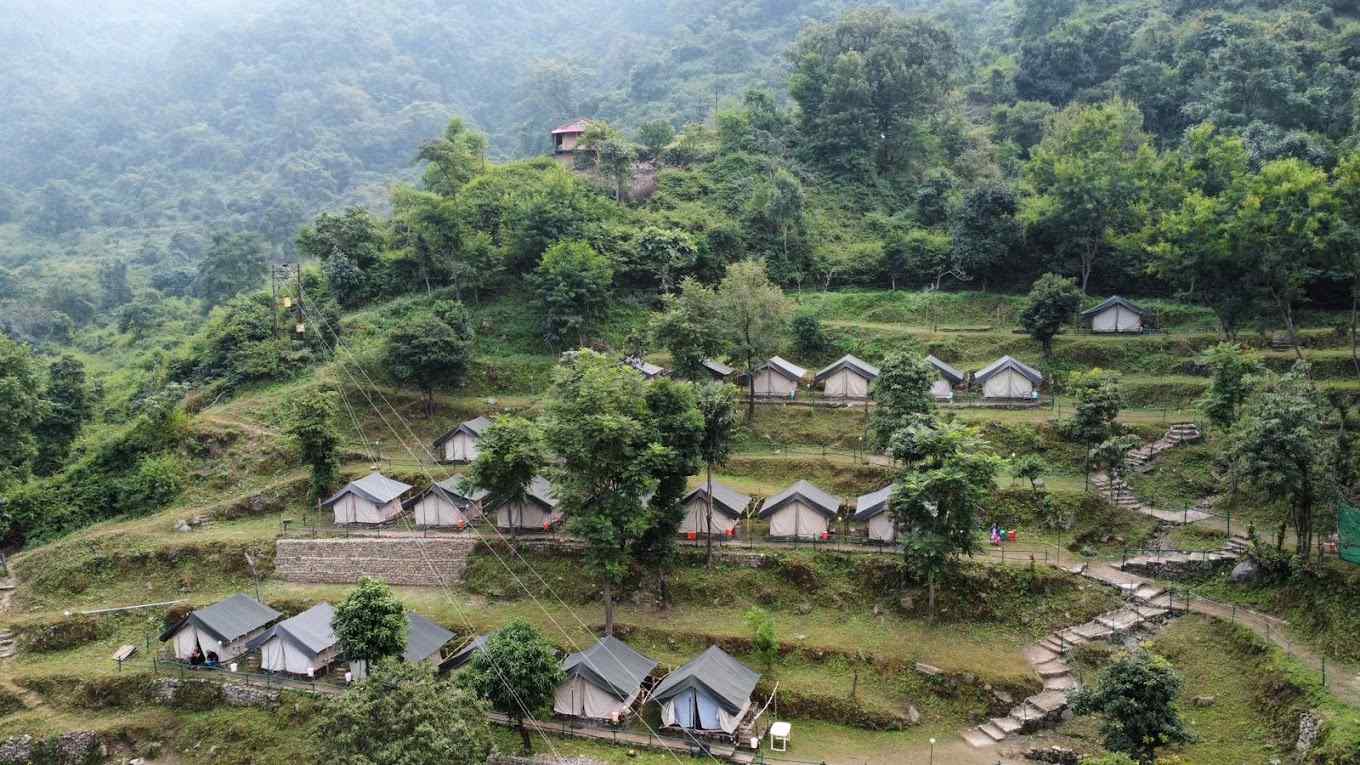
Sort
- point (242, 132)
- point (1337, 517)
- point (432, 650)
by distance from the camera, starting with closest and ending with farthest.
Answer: point (1337, 517) < point (432, 650) < point (242, 132)

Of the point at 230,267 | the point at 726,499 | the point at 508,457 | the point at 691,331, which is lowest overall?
the point at 726,499

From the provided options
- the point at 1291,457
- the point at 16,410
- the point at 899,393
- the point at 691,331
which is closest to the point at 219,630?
the point at 16,410

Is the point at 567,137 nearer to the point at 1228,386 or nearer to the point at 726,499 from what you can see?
the point at 726,499

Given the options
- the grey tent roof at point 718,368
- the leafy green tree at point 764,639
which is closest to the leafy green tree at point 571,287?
the grey tent roof at point 718,368

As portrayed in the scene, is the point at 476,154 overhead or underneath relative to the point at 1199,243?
overhead

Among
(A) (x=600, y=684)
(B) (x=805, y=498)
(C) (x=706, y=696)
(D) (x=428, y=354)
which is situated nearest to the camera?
(C) (x=706, y=696)

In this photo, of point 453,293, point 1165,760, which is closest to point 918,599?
point 1165,760

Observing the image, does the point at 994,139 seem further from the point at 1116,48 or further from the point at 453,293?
the point at 453,293

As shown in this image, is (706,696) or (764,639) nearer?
(706,696)
